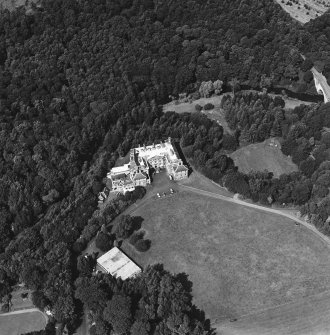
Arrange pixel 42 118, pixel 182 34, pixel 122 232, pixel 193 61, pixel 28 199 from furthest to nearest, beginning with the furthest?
pixel 182 34, pixel 193 61, pixel 42 118, pixel 28 199, pixel 122 232

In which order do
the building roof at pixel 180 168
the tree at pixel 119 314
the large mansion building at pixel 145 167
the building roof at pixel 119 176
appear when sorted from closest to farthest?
the tree at pixel 119 314
the large mansion building at pixel 145 167
the building roof at pixel 119 176
the building roof at pixel 180 168

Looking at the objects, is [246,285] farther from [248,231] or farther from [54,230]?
[54,230]

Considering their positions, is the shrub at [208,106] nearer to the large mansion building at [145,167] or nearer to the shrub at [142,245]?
the large mansion building at [145,167]

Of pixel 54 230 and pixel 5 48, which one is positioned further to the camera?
pixel 5 48

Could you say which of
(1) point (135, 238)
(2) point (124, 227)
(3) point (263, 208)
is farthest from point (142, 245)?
(3) point (263, 208)

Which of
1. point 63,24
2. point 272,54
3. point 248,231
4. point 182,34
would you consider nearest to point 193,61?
point 182,34

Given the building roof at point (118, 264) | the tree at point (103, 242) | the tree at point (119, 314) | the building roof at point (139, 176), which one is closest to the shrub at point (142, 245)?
the building roof at point (118, 264)
